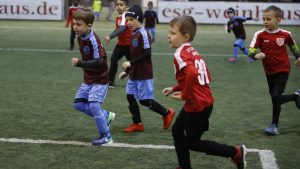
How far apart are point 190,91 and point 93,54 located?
202 cm

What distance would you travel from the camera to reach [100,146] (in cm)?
682

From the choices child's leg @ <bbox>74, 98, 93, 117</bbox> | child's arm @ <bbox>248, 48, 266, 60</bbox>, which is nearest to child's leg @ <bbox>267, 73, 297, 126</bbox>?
child's arm @ <bbox>248, 48, 266, 60</bbox>

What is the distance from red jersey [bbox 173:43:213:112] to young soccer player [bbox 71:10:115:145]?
170cm

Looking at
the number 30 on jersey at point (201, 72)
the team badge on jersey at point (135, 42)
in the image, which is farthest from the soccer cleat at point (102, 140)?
the number 30 on jersey at point (201, 72)

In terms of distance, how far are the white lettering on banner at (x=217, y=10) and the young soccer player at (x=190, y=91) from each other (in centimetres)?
2598

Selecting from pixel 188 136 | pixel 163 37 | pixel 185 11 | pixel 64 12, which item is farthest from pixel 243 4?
pixel 188 136

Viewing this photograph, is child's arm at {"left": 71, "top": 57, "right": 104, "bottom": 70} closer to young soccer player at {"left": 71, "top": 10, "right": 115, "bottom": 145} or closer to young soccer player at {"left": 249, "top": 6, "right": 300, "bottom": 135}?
young soccer player at {"left": 71, "top": 10, "right": 115, "bottom": 145}

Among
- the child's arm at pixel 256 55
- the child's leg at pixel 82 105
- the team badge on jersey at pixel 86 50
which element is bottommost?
the child's leg at pixel 82 105

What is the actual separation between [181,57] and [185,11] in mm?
26660

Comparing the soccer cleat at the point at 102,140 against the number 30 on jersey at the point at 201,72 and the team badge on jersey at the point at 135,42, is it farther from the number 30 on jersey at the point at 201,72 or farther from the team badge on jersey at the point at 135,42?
the number 30 on jersey at the point at 201,72

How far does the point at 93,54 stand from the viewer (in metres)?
6.68

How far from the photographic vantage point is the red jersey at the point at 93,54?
21.8 ft

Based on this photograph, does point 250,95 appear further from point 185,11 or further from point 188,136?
point 185,11

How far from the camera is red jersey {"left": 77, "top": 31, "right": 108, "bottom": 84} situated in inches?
262
